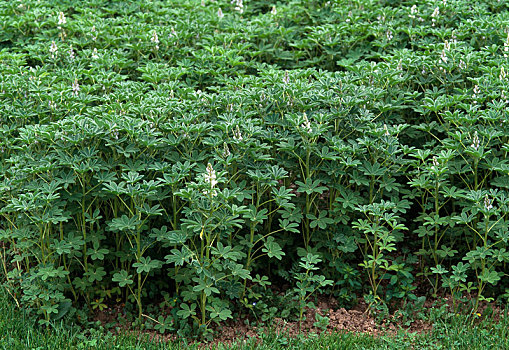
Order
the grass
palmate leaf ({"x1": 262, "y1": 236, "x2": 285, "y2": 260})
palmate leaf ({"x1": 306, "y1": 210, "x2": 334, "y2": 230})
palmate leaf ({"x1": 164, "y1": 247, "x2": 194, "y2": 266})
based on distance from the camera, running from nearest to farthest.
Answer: palmate leaf ({"x1": 164, "y1": 247, "x2": 194, "y2": 266}) < the grass < palmate leaf ({"x1": 262, "y1": 236, "x2": 285, "y2": 260}) < palmate leaf ({"x1": 306, "y1": 210, "x2": 334, "y2": 230})

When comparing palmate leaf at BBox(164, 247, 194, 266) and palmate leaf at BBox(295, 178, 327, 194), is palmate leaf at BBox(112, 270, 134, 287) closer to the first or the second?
palmate leaf at BBox(164, 247, 194, 266)

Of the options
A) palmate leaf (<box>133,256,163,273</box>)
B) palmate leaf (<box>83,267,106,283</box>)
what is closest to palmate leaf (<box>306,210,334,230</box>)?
palmate leaf (<box>133,256,163,273</box>)

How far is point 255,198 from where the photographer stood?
4480mm

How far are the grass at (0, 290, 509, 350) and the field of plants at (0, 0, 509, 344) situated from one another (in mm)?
120

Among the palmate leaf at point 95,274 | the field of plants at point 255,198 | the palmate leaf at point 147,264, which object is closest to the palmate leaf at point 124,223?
the field of plants at point 255,198

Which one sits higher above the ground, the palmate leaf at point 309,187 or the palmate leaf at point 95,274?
the palmate leaf at point 309,187

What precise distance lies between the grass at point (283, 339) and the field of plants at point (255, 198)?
0.12 meters

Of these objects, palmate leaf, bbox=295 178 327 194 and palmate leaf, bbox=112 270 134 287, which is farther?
palmate leaf, bbox=295 178 327 194

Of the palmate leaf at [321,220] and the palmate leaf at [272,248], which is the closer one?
the palmate leaf at [272,248]

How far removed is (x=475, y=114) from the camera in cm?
454

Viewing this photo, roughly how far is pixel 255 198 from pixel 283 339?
97 centimetres

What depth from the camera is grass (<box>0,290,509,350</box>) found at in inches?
158

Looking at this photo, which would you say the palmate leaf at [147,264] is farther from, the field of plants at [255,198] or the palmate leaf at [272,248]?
the palmate leaf at [272,248]

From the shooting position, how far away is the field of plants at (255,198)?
13.5ft
